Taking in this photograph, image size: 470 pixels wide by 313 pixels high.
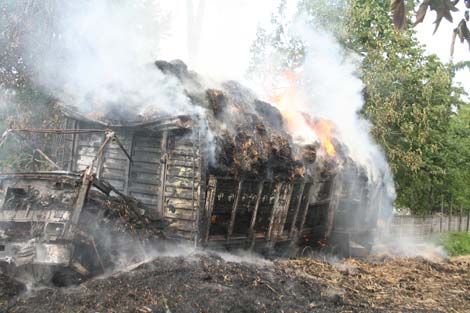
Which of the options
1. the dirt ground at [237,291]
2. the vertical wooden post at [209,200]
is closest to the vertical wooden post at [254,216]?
the dirt ground at [237,291]

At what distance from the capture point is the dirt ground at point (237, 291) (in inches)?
233

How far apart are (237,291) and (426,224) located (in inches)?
774

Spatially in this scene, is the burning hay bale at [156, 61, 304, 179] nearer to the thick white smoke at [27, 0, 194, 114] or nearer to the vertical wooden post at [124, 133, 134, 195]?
the thick white smoke at [27, 0, 194, 114]

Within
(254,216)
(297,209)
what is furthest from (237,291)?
(297,209)

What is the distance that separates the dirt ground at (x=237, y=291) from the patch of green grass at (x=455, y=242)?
839 centimetres

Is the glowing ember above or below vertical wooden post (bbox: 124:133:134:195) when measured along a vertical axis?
above

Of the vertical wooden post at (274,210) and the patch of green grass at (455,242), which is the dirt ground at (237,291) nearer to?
the vertical wooden post at (274,210)

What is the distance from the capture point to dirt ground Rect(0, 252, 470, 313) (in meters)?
5.91

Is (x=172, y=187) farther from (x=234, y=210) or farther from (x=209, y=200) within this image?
(x=234, y=210)

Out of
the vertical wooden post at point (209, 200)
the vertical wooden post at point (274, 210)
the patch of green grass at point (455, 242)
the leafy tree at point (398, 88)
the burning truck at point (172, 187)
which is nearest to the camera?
the burning truck at point (172, 187)

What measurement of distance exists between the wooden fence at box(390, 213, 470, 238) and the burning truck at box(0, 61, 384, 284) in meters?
10.5

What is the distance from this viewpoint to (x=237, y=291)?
6766 millimetres

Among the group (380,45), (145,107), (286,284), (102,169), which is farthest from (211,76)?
(380,45)

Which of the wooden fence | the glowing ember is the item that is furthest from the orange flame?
the wooden fence
